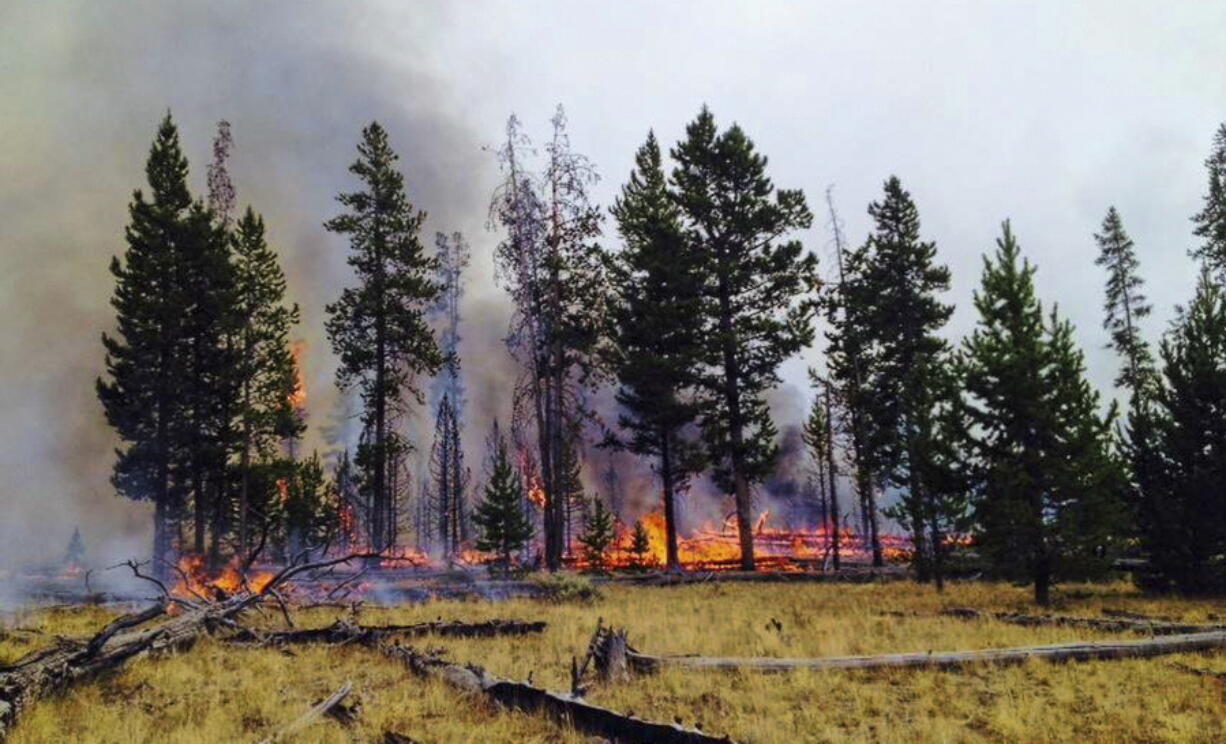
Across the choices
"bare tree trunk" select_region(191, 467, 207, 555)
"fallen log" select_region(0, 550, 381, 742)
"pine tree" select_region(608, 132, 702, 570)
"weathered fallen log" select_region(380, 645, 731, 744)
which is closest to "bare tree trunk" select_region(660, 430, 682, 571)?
"pine tree" select_region(608, 132, 702, 570)

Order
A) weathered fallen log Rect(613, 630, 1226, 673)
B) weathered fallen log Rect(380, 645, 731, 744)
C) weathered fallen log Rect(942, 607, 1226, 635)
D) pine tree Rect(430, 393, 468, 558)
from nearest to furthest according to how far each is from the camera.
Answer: weathered fallen log Rect(380, 645, 731, 744) → weathered fallen log Rect(613, 630, 1226, 673) → weathered fallen log Rect(942, 607, 1226, 635) → pine tree Rect(430, 393, 468, 558)

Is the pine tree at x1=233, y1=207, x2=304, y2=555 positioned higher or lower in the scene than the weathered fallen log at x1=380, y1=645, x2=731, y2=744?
higher

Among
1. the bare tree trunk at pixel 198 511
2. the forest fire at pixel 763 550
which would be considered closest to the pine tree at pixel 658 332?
the forest fire at pixel 763 550

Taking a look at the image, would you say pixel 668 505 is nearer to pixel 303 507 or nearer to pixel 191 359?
pixel 191 359

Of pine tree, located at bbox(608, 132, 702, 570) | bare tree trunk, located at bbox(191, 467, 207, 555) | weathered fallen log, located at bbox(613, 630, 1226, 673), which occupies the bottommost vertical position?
weathered fallen log, located at bbox(613, 630, 1226, 673)

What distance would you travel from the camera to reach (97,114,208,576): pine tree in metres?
29.3

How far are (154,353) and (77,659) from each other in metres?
25.8

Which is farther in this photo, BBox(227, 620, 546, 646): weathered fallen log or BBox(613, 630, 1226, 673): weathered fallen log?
BBox(227, 620, 546, 646): weathered fallen log

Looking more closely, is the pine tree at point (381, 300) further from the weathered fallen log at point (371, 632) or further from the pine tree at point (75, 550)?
the pine tree at point (75, 550)

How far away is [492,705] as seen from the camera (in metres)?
7.52

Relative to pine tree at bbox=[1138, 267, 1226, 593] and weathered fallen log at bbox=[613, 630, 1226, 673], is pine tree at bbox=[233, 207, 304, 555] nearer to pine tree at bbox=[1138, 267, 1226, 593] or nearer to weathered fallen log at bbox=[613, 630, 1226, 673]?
weathered fallen log at bbox=[613, 630, 1226, 673]

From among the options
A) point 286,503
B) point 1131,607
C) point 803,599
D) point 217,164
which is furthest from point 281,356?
point 1131,607

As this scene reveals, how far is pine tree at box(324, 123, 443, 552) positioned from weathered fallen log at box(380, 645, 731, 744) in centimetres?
2241

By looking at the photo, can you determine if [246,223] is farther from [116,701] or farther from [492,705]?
[492,705]
